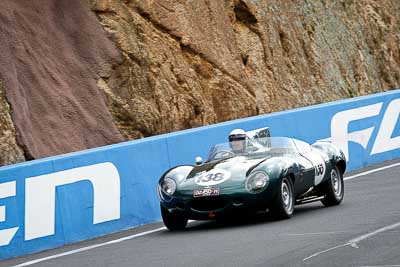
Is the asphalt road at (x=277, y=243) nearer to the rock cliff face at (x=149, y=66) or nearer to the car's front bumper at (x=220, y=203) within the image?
the car's front bumper at (x=220, y=203)

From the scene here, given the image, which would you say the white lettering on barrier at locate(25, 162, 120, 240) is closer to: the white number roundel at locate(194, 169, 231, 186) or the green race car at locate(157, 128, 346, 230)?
the green race car at locate(157, 128, 346, 230)

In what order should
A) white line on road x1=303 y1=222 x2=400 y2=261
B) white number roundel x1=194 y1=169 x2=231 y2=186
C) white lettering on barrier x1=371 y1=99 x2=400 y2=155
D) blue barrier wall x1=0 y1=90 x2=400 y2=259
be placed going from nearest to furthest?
white line on road x1=303 y1=222 x2=400 y2=261
blue barrier wall x1=0 y1=90 x2=400 y2=259
white number roundel x1=194 y1=169 x2=231 y2=186
white lettering on barrier x1=371 y1=99 x2=400 y2=155

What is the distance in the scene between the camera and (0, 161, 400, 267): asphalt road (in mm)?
10748

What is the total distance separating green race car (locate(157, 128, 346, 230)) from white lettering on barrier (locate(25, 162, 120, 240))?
92 cm

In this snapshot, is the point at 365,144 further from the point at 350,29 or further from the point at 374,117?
the point at 350,29

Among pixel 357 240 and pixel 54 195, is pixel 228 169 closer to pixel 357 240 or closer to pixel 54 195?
pixel 54 195

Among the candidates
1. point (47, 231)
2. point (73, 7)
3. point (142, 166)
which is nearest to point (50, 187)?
point (47, 231)

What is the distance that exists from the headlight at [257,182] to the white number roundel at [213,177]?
0.29 m

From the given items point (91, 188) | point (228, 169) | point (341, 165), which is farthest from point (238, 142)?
point (91, 188)

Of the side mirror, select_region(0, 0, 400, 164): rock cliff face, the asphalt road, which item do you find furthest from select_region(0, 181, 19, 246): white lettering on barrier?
select_region(0, 0, 400, 164): rock cliff face

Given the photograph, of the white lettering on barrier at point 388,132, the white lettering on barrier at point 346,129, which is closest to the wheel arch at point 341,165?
the white lettering on barrier at point 346,129

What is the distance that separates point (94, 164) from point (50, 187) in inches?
41.1

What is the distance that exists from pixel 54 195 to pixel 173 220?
5.15ft

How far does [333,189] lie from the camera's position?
15664mm
